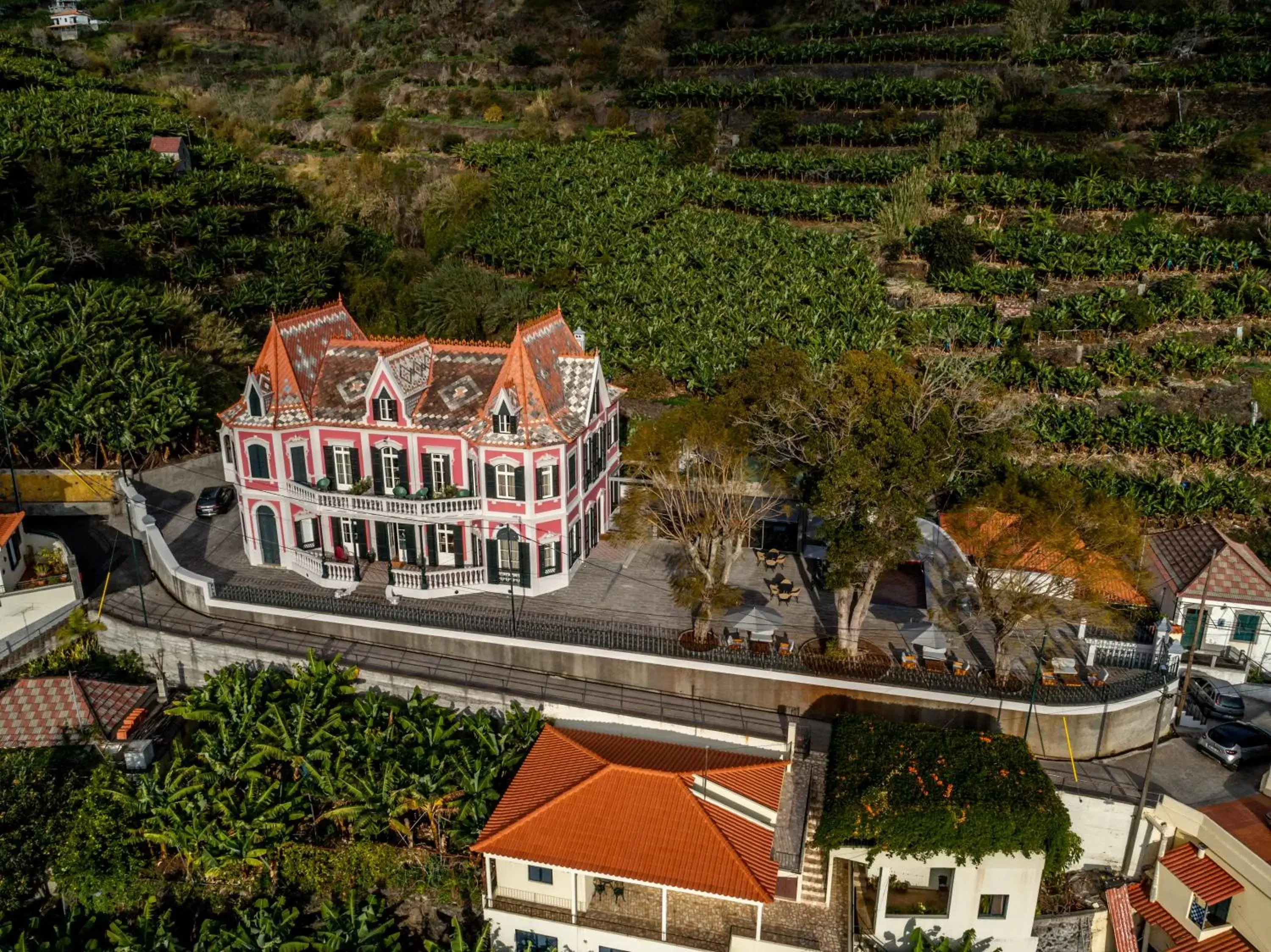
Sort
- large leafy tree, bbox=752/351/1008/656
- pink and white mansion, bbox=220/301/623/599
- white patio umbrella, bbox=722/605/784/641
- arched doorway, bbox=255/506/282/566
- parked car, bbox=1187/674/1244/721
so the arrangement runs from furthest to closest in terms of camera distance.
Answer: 1. arched doorway, bbox=255/506/282/566
2. pink and white mansion, bbox=220/301/623/599
3. white patio umbrella, bbox=722/605/784/641
4. parked car, bbox=1187/674/1244/721
5. large leafy tree, bbox=752/351/1008/656

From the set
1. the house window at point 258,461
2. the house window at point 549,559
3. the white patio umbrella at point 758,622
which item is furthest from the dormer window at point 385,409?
the white patio umbrella at point 758,622

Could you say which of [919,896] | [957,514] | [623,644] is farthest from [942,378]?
[919,896]

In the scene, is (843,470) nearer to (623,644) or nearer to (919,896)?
(623,644)

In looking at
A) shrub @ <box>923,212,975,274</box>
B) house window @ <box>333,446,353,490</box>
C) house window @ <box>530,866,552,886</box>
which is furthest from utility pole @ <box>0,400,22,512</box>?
shrub @ <box>923,212,975,274</box>

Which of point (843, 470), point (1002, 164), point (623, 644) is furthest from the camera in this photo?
point (1002, 164)

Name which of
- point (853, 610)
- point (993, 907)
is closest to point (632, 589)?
point (853, 610)

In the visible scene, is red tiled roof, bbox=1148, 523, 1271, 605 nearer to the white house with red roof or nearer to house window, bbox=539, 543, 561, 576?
the white house with red roof

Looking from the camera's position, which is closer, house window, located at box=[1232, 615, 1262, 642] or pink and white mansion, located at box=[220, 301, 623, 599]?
house window, located at box=[1232, 615, 1262, 642]
